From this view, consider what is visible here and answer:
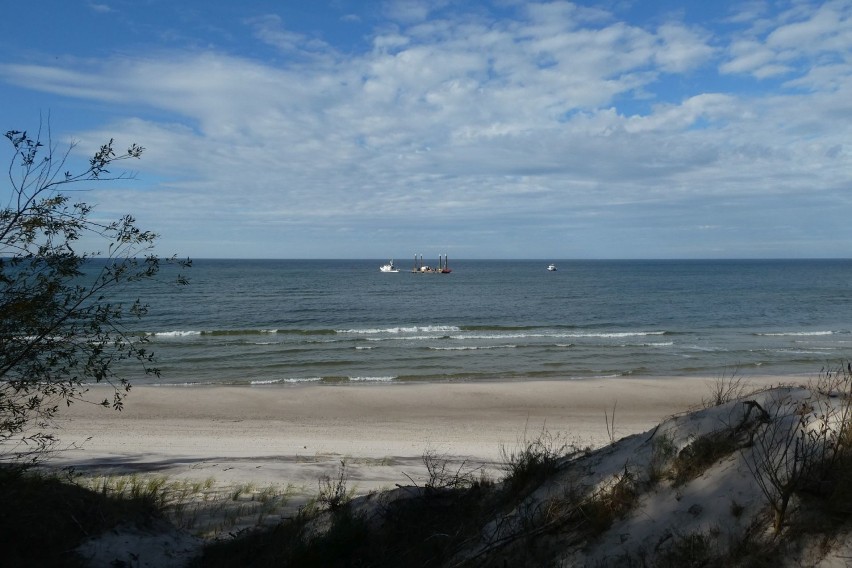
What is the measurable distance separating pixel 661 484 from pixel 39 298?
5.46 m

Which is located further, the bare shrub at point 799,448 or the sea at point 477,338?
the sea at point 477,338

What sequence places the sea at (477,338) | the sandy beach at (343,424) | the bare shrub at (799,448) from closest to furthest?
the bare shrub at (799,448) → the sandy beach at (343,424) → the sea at (477,338)

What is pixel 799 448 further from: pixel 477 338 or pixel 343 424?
pixel 477 338

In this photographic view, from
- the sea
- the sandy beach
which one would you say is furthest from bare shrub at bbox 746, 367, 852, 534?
the sea

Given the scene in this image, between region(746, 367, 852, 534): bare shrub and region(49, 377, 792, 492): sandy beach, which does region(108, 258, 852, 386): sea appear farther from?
region(746, 367, 852, 534): bare shrub

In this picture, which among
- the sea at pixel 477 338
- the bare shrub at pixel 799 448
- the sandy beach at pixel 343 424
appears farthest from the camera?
the sea at pixel 477 338

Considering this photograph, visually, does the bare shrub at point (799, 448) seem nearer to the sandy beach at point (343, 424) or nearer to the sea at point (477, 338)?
the sandy beach at point (343, 424)

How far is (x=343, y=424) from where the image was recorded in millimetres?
18047

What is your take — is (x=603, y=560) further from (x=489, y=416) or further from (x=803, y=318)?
(x=803, y=318)

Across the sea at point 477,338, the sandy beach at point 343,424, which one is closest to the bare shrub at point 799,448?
the sandy beach at point 343,424

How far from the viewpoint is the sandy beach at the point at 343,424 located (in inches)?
484

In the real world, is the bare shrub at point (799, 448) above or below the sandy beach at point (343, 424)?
above

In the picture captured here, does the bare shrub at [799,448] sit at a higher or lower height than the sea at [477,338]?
higher

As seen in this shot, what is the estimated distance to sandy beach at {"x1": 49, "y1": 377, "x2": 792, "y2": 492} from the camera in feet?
40.3
